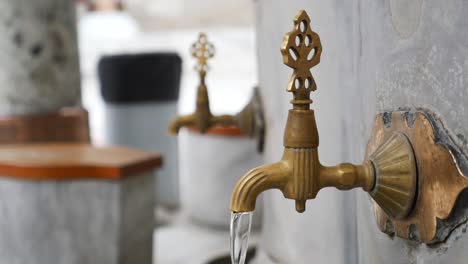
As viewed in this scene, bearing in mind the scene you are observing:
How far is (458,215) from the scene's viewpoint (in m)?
0.56

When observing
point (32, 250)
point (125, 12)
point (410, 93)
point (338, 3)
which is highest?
point (125, 12)

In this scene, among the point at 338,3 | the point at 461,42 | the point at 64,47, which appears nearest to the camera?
the point at 461,42

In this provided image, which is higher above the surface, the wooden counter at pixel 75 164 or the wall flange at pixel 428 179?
the wall flange at pixel 428 179

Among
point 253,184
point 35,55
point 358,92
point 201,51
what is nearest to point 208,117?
point 201,51

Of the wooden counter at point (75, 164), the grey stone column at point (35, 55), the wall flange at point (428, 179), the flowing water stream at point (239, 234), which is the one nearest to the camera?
the wall flange at point (428, 179)

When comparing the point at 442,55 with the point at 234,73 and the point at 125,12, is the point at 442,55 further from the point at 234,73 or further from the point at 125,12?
the point at 125,12

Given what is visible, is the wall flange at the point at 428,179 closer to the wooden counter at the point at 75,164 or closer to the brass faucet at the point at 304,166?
the brass faucet at the point at 304,166

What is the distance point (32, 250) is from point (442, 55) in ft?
4.90

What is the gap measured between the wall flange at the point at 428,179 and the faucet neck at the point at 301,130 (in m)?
0.10

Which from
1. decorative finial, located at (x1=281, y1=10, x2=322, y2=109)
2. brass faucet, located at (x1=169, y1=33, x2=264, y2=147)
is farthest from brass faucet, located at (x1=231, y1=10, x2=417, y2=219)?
brass faucet, located at (x1=169, y1=33, x2=264, y2=147)

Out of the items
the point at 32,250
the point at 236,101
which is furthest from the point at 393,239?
the point at 236,101

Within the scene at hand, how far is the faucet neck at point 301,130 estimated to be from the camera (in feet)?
2.12

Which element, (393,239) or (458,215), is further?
(393,239)

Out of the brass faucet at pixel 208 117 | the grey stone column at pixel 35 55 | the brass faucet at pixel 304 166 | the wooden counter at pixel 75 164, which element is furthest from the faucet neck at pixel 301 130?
the grey stone column at pixel 35 55
